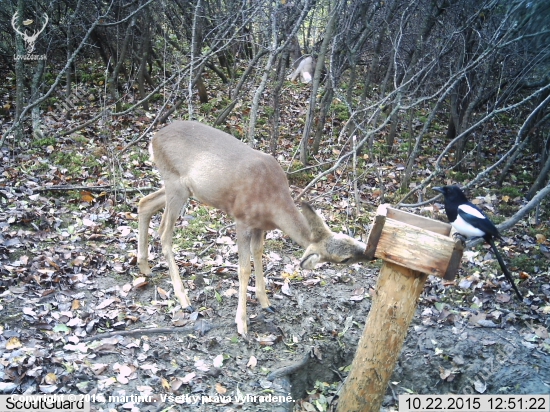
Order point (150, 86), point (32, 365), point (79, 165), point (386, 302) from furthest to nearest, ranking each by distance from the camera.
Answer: point (150, 86), point (79, 165), point (32, 365), point (386, 302)

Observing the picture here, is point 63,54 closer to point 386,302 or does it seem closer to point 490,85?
point 490,85

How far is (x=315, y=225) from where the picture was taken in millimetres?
4594

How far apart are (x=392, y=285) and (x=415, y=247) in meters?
0.38

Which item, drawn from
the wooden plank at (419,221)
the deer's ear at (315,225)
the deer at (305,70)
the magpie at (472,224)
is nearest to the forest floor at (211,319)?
the deer's ear at (315,225)

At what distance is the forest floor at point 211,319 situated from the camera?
4.29 metres

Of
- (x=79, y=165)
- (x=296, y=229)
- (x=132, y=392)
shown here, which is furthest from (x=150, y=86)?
(x=132, y=392)

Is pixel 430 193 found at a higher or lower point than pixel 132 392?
higher

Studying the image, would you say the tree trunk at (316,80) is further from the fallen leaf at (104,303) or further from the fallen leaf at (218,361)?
the fallen leaf at (218,361)

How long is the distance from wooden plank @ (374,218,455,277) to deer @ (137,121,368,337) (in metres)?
0.85

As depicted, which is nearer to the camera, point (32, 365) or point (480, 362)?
point (32, 365)

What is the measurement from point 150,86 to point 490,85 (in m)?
6.79

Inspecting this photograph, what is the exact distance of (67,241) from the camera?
246 inches

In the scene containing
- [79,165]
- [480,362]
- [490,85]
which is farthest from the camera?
[490,85]

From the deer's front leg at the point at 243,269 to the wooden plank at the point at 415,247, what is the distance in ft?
6.04
